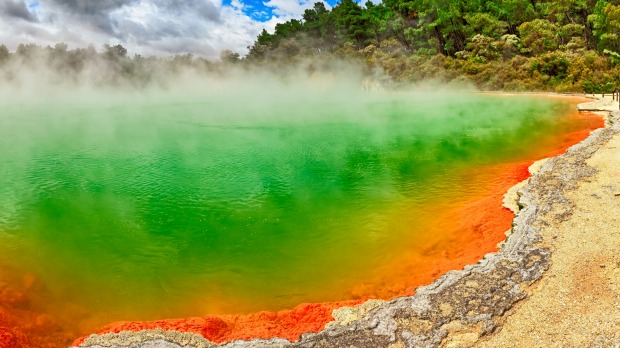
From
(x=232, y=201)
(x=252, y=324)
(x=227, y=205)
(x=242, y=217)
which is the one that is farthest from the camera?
(x=232, y=201)

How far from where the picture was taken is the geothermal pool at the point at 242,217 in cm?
729

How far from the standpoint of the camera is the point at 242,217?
10.6m

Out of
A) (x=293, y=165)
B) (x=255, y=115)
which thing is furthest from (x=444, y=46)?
(x=293, y=165)

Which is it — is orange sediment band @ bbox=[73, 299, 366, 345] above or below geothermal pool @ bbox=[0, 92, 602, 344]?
below

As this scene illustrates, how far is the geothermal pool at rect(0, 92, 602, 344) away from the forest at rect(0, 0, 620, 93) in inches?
795

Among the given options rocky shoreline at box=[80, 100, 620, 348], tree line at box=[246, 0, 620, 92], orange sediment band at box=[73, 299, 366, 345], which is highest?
tree line at box=[246, 0, 620, 92]

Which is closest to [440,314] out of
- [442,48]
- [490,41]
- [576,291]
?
[576,291]

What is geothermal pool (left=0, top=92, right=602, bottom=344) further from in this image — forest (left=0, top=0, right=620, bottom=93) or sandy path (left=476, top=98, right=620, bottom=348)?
forest (left=0, top=0, right=620, bottom=93)

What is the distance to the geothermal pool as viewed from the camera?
729 cm

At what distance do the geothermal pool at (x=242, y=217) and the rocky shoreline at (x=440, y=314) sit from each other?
854mm

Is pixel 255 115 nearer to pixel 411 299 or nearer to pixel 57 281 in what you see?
pixel 57 281

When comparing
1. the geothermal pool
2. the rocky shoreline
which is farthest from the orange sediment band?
the geothermal pool

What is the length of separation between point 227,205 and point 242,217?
1.08m

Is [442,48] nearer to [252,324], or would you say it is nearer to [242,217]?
[242,217]
